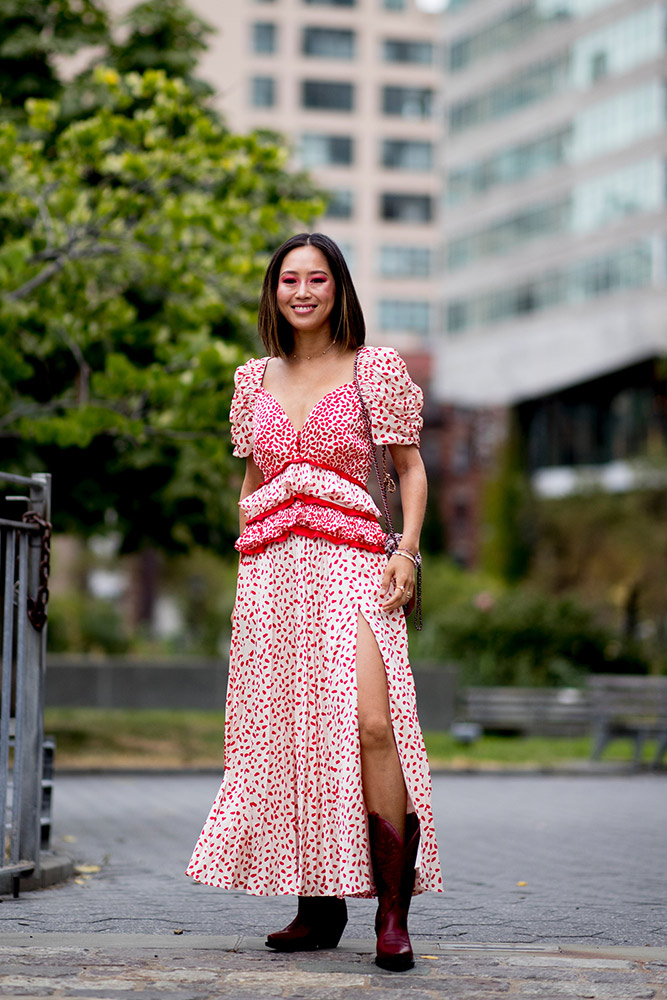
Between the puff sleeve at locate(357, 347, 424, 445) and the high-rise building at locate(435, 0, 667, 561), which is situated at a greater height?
the high-rise building at locate(435, 0, 667, 561)

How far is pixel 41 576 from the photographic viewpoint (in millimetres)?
6543

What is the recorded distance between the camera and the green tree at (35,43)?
65.4 feet

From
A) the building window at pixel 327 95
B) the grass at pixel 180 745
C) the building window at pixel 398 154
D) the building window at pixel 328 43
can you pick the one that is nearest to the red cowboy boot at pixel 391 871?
the grass at pixel 180 745

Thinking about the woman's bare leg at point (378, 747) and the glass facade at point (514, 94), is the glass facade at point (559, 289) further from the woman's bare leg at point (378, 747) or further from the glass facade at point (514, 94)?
the woman's bare leg at point (378, 747)

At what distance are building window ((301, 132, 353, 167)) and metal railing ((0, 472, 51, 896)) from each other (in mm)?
87736

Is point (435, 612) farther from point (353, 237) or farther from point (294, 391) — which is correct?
point (353, 237)

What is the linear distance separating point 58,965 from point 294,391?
1.84 m

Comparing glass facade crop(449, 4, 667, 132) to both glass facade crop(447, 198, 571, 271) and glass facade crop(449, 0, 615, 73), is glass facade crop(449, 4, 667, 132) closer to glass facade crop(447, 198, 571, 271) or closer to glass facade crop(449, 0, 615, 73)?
glass facade crop(449, 0, 615, 73)

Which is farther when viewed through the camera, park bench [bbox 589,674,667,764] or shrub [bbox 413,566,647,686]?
shrub [bbox 413,566,647,686]

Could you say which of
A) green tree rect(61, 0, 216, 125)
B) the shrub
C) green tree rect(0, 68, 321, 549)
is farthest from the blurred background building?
green tree rect(0, 68, 321, 549)

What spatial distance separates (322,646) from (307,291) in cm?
112

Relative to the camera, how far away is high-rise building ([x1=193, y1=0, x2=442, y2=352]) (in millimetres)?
92312

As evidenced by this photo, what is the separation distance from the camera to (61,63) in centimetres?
2106

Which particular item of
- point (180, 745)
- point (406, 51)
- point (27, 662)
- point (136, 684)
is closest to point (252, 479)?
point (27, 662)
